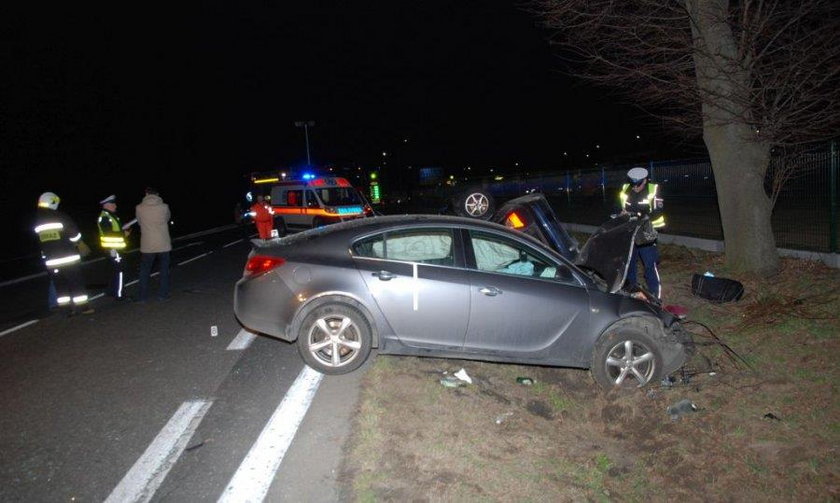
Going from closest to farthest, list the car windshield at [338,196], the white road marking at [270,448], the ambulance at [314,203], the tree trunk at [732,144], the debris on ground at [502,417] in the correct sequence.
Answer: the white road marking at [270,448]
the debris on ground at [502,417]
the tree trunk at [732,144]
the ambulance at [314,203]
the car windshield at [338,196]

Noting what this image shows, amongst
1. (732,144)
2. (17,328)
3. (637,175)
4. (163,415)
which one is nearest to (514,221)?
(637,175)

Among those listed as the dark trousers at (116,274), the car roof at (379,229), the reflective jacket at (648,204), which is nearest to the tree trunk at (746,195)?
the reflective jacket at (648,204)

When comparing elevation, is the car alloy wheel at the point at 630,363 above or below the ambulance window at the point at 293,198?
below

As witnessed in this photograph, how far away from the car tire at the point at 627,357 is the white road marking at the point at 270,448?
2583 mm

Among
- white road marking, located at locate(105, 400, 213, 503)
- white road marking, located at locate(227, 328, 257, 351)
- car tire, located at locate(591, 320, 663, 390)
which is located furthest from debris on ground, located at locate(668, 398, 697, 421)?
white road marking, located at locate(227, 328, 257, 351)

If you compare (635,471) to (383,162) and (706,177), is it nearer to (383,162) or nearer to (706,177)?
(706,177)

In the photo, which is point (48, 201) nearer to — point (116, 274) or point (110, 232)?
point (110, 232)

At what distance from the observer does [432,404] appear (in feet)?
16.0

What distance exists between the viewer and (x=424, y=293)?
17.4ft

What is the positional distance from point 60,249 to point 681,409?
858cm

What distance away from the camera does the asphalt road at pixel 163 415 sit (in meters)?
3.74

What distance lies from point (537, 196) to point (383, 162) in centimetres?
6174

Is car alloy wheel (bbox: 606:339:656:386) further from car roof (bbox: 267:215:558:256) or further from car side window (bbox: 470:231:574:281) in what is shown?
car roof (bbox: 267:215:558:256)

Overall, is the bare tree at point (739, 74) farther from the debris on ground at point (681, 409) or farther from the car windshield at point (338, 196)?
the car windshield at point (338, 196)
